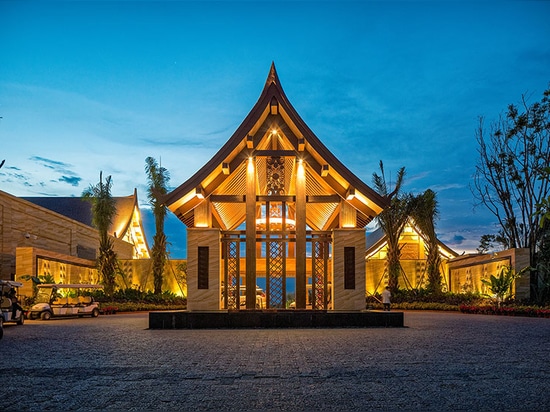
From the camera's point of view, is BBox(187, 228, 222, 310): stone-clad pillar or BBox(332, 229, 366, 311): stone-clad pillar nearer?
BBox(187, 228, 222, 310): stone-clad pillar

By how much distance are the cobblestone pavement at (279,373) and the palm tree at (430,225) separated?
19.2m

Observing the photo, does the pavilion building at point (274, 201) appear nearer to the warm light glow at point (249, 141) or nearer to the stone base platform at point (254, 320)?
the warm light glow at point (249, 141)

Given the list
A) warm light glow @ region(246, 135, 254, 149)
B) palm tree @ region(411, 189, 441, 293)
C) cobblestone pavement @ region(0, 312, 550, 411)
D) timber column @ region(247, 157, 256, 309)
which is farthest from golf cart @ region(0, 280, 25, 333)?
palm tree @ region(411, 189, 441, 293)

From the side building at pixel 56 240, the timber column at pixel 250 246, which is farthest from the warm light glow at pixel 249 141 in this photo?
the side building at pixel 56 240

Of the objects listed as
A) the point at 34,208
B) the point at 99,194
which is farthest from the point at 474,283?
the point at 34,208

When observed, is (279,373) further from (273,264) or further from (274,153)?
(273,264)

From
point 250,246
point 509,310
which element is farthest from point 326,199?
point 509,310

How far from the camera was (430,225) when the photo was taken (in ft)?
107

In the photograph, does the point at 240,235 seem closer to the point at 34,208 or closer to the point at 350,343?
the point at 350,343

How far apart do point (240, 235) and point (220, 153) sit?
303cm

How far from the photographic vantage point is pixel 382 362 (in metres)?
8.73

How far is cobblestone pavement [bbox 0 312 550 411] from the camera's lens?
231 inches

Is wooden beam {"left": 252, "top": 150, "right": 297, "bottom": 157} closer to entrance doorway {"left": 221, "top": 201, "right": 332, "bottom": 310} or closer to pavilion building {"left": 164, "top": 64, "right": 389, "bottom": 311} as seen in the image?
pavilion building {"left": 164, "top": 64, "right": 389, "bottom": 311}

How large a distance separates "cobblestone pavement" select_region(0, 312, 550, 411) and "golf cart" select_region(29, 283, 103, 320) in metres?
11.3
